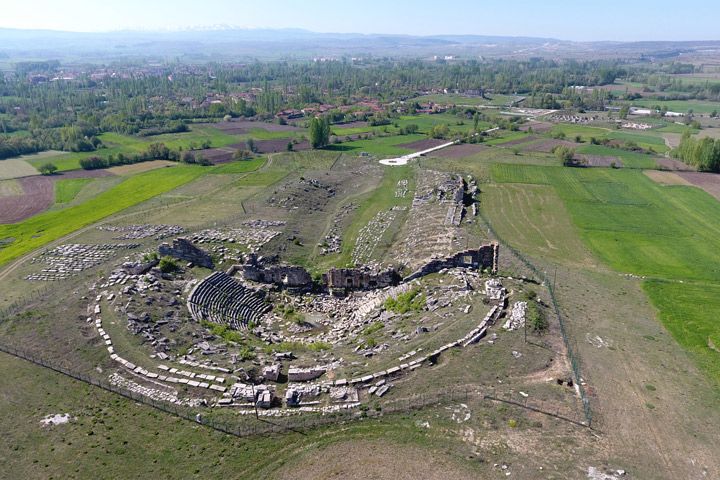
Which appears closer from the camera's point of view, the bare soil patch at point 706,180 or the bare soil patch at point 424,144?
the bare soil patch at point 706,180

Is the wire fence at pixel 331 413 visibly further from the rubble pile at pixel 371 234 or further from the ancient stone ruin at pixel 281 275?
the rubble pile at pixel 371 234

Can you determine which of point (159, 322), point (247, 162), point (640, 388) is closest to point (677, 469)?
point (640, 388)

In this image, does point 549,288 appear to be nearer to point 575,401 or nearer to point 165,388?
point 575,401

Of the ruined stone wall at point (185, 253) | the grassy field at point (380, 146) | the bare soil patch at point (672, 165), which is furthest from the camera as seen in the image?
the grassy field at point (380, 146)

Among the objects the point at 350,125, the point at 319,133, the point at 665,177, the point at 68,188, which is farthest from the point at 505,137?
the point at 68,188

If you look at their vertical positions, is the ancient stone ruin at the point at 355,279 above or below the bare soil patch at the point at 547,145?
below

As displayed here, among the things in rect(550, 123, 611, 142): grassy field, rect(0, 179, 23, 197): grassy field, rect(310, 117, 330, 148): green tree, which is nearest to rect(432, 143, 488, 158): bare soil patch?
rect(310, 117, 330, 148): green tree

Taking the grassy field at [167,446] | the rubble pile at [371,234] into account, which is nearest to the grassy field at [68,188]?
the rubble pile at [371,234]
